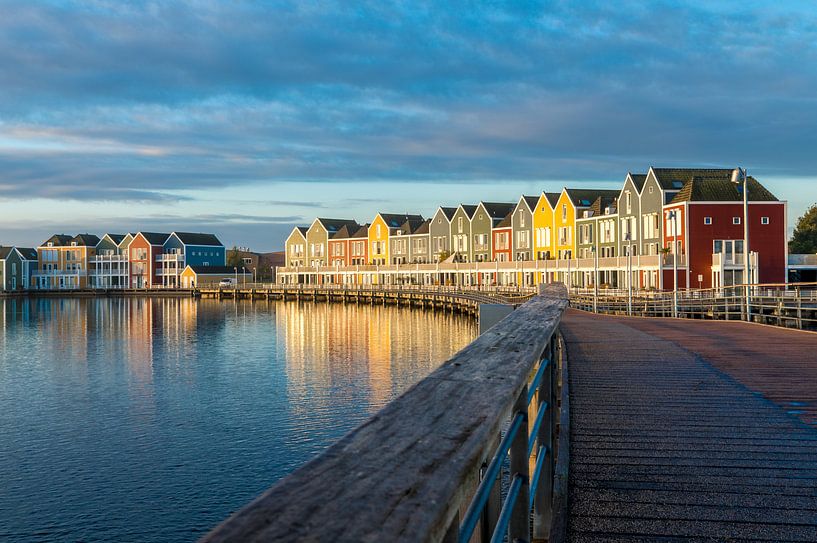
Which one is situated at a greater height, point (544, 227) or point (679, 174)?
point (679, 174)

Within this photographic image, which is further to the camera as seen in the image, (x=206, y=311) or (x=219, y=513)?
(x=206, y=311)

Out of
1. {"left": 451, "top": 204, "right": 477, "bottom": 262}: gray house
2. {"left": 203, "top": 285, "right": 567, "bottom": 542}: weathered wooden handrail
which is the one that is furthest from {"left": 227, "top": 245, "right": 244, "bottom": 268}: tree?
{"left": 203, "top": 285, "right": 567, "bottom": 542}: weathered wooden handrail

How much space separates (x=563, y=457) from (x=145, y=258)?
451ft

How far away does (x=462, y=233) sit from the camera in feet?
319

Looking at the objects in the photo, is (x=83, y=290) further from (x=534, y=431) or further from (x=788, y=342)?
(x=534, y=431)

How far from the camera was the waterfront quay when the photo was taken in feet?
5.45

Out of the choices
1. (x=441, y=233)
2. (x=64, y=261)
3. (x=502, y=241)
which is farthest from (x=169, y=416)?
(x=64, y=261)

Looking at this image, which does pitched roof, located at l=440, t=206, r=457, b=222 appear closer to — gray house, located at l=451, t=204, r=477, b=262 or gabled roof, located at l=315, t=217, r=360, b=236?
gray house, located at l=451, t=204, r=477, b=262

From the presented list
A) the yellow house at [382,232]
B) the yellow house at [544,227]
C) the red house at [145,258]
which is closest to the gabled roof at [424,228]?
the yellow house at [382,232]

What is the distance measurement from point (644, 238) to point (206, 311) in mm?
48038

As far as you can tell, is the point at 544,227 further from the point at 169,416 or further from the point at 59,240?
the point at 59,240

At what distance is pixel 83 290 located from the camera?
139000mm

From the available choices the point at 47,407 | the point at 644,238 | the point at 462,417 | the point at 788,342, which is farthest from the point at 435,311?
the point at 462,417

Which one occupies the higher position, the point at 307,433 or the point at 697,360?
the point at 697,360
